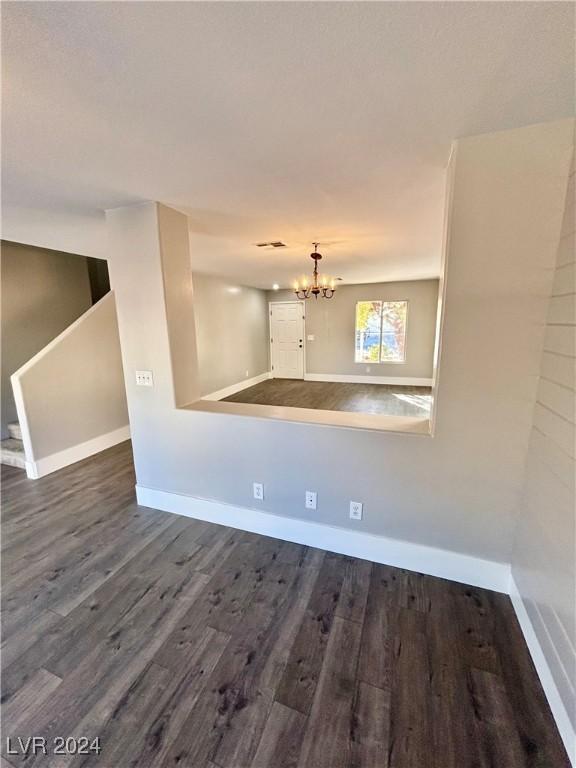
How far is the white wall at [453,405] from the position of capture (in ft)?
4.62

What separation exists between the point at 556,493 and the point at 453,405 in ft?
1.80

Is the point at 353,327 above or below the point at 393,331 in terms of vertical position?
above

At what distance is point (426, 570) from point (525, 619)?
1.58 feet

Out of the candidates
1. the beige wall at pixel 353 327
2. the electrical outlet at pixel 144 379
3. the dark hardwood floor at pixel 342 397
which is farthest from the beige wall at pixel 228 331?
the electrical outlet at pixel 144 379

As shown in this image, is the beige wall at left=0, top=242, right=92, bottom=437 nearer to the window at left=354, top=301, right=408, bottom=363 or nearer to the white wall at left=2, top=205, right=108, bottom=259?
the white wall at left=2, top=205, right=108, bottom=259

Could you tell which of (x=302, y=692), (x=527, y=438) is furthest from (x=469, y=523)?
(x=302, y=692)

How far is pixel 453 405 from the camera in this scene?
5.41 feet

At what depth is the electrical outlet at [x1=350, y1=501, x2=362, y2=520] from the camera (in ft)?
6.42

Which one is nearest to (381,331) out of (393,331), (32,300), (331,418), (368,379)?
(393,331)

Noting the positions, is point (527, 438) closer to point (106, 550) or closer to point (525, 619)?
point (525, 619)

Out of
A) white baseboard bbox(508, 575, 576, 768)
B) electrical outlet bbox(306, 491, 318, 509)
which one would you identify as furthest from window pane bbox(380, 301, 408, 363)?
white baseboard bbox(508, 575, 576, 768)

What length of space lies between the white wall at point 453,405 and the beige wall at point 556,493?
0.07 meters

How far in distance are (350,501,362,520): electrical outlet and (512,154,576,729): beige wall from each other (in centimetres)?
83

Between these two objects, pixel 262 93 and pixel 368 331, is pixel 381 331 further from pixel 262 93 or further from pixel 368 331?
pixel 262 93
